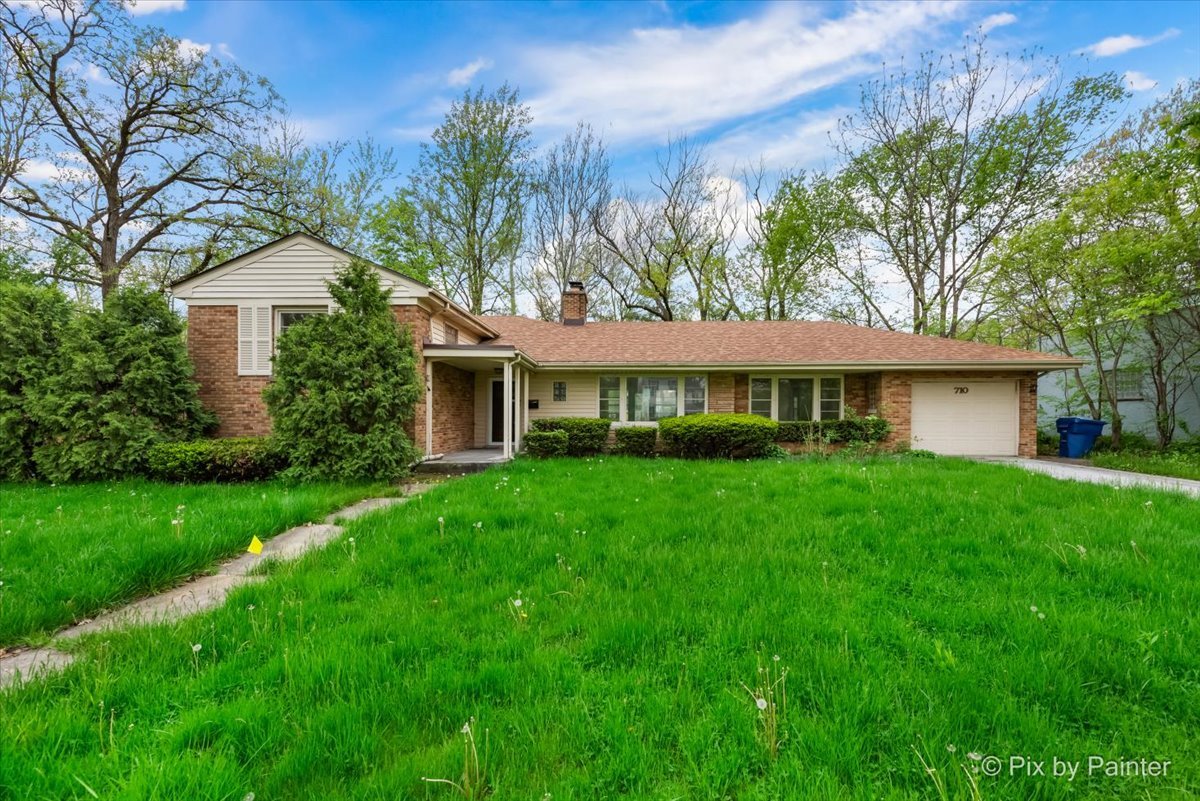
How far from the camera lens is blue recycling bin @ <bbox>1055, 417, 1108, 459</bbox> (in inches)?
491

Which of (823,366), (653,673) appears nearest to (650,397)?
(823,366)

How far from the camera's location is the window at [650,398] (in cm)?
1302

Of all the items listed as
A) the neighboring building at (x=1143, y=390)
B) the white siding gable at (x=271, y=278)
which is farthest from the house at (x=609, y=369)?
the neighboring building at (x=1143, y=390)

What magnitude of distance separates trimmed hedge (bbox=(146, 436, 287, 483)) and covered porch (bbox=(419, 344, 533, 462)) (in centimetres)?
272

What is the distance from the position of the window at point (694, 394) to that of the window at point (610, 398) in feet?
6.25

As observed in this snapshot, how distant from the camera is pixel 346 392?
24.9ft

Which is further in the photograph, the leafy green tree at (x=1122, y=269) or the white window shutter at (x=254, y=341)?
the leafy green tree at (x=1122, y=269)

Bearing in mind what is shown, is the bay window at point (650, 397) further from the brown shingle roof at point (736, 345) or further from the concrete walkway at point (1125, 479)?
the concrete walkway at point (1125, 479)

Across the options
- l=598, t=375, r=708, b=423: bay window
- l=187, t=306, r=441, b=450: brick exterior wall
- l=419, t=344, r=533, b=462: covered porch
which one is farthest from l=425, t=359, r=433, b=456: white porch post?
l=598, t=375, r=708, b=423: bay window

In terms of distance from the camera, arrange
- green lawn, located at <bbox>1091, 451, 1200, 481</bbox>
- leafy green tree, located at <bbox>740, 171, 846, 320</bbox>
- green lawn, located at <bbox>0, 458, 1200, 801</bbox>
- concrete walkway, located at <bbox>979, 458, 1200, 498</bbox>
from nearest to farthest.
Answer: green lawn, located at <bbox>0, 458, 1200, 801</bbox>
concrete walkway, located at <bbox>979, 458, 1200, 498</bbox>
green lawn, located at <bbox>1091, 451, 1200, 481</bbox>
leafy green tree, located at <bbox>740, 171, 846, 320</bbox>

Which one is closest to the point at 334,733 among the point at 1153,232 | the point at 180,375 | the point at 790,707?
the point at 790,707

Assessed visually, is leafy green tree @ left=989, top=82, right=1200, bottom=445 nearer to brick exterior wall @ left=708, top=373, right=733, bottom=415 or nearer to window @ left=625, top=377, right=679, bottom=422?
brick exterior wall @ left=708, top=373, right=733, bottom=415

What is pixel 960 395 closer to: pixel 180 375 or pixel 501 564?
pixel 501 564

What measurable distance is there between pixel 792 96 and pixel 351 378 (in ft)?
46.6
